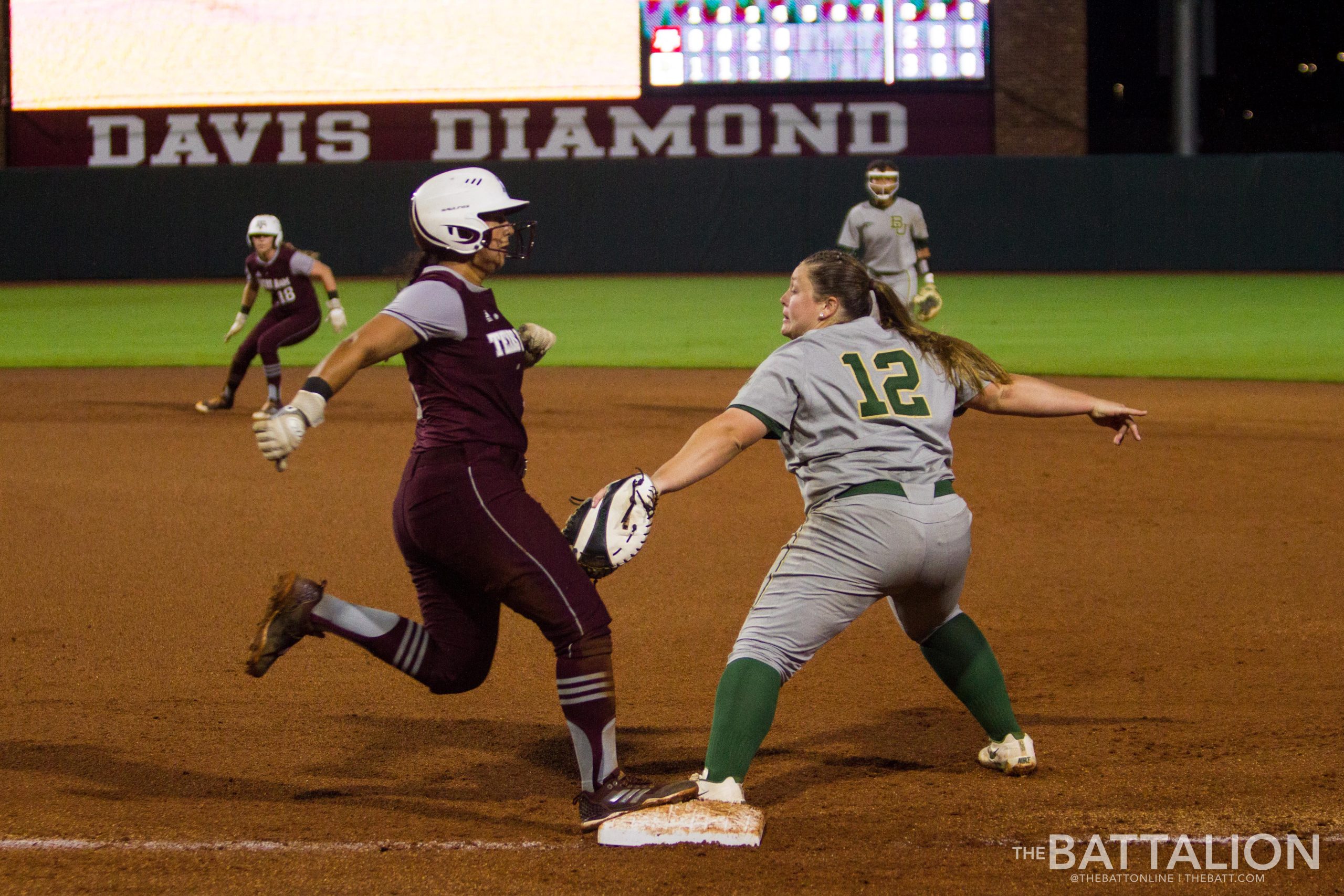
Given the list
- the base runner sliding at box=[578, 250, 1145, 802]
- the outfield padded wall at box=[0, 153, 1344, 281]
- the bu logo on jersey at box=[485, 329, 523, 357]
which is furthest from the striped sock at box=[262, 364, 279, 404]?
the outfield padded wall at box=[0, 153, 1344, 281]

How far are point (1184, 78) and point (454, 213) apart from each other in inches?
1061

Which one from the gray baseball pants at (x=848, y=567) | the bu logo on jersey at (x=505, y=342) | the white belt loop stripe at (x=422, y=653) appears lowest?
the white belt loop stripe at (x=422, y=653)

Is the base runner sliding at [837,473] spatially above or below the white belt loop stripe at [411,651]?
above

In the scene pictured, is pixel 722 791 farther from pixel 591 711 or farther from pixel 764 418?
pixel 764 418

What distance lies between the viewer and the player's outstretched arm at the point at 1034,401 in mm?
4320

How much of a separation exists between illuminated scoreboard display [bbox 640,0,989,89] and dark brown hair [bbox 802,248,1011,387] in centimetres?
2513

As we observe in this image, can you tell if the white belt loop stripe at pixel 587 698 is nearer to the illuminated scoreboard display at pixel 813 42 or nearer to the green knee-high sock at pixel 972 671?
the green knee-high sock at pixel 972 671

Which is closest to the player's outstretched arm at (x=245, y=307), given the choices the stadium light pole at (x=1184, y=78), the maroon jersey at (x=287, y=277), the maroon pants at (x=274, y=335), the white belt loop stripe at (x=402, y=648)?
the maroon jersey at (x=287, y=277)

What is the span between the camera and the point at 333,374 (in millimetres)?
3854

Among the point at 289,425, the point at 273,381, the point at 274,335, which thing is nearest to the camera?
the point at 289,425

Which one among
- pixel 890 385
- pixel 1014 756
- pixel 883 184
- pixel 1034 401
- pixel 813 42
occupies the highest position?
pixel 813 42

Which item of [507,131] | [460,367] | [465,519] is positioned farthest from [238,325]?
[507,131]

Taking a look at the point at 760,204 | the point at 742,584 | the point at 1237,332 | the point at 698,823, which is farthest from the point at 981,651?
the point at 760,204

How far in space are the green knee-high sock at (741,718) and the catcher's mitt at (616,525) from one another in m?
0.47
